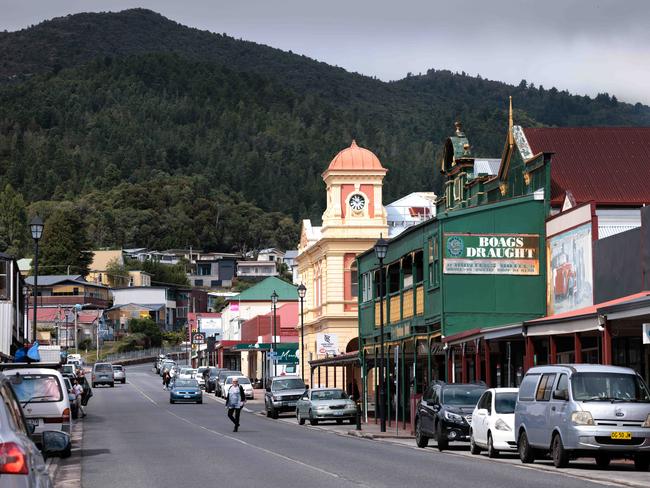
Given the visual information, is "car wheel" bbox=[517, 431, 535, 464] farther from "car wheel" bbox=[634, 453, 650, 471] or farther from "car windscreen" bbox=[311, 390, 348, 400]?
"car windscreen" bbox=[311, 390, 348, 400]

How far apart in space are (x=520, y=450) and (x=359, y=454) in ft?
A: 13.8

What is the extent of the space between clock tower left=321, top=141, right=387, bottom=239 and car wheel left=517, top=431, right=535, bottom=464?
52.5 metres

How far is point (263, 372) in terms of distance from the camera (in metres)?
97.0

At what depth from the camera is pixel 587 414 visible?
23.4 m

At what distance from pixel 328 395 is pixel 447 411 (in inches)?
742

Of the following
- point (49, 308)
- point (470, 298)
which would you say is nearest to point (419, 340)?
point (470, 298)

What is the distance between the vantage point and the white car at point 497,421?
28172mm

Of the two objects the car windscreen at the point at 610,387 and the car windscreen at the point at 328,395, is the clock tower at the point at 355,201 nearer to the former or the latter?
the car windscreen at the point at 328,395

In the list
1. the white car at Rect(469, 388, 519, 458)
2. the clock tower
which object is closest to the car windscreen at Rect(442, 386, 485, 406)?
the white car at Rect(469, 388, 519, 458)

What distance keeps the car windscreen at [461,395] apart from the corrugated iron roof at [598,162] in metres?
11.3

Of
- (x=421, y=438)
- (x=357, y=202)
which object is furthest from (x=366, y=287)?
(x=421, y=438)

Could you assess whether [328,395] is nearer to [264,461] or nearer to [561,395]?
[264,461]

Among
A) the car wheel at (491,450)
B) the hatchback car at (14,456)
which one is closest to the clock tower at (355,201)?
the car wheel at (491,450)

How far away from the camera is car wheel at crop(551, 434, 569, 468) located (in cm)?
2408
